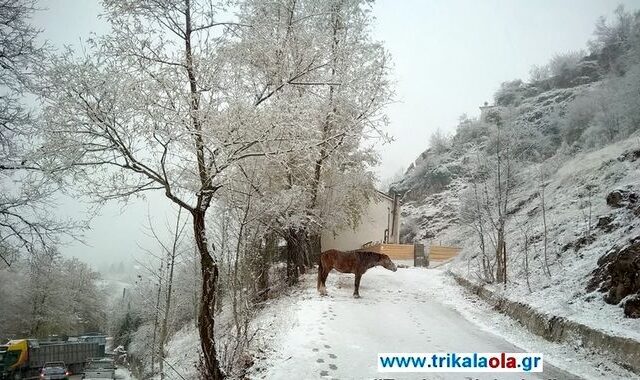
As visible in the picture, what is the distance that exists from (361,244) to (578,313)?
763 inches

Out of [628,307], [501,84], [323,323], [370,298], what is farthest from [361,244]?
[501,84]

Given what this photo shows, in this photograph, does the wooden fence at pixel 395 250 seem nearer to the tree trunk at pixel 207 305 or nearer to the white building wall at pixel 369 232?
the white building wall at pixel 369 232

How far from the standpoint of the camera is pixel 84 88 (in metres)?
5.01

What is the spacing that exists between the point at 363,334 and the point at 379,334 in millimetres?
348

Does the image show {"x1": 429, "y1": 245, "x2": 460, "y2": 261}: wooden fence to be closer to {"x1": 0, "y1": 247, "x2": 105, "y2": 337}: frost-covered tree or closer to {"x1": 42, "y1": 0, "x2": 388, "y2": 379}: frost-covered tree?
{"x1": 42, "y1": 0, "x2": 388, "y2": 379}: frost-covered tree

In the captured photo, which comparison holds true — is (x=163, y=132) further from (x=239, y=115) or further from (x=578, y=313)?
(x=578, y=313)

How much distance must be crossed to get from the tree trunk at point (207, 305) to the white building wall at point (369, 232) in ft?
55.1

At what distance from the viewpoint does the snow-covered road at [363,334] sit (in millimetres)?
5660

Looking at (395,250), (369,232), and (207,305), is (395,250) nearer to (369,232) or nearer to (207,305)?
(369,232)

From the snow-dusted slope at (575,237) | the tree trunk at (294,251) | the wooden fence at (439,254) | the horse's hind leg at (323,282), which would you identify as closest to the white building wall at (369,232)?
the wooden fence at (439,254)

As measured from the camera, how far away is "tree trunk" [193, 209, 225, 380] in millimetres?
6012

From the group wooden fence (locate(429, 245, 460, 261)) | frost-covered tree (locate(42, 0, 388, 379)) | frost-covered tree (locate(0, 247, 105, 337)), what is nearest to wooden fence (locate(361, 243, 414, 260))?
wooden fence (locate(429, 245, 460, 261))

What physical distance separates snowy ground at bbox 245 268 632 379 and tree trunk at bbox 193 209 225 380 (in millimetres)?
700

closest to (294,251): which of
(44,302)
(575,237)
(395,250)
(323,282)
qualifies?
(323,282)
